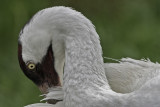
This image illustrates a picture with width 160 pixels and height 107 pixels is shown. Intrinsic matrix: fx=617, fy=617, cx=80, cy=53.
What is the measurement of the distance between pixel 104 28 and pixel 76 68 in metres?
2.72

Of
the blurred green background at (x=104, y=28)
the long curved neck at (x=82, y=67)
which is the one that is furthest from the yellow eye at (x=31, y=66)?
the blurred green background at (x=104, y=28)

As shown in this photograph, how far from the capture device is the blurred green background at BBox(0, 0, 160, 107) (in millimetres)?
5074

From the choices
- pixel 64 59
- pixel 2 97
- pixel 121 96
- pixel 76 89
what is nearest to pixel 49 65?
pixel 64 59

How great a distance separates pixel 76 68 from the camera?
282cm

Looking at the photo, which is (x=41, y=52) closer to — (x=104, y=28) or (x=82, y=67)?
(x=82, y=67)

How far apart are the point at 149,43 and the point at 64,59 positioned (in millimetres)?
2337

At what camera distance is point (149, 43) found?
17.3ft

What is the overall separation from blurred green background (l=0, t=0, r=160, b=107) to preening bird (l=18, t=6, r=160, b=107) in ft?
6.10

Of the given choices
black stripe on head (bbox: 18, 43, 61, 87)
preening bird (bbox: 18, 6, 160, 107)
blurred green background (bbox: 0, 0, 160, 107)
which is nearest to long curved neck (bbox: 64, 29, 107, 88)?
preening bird (bbox: 18, 6, 160, 107)

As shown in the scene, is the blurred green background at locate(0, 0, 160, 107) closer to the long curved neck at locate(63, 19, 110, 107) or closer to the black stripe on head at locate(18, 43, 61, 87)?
the black stripe on head at locate(18, 43, 61, 87)

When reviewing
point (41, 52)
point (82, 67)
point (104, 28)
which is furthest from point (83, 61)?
point (104, 28)

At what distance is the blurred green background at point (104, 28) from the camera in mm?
5074

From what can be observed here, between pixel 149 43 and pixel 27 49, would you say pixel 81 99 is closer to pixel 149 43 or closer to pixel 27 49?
pixel 27 49

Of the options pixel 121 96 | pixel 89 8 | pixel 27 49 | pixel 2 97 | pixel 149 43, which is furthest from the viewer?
pixel 89 8
